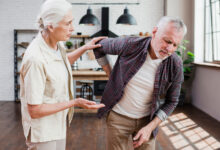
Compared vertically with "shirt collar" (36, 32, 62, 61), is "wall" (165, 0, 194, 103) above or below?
above

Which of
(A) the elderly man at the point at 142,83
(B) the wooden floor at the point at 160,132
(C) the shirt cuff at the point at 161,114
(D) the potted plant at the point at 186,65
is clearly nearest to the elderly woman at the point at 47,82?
(A) the elderly man at the point at 142,83

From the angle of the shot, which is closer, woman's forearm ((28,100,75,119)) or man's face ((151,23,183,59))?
woman's forearm ((28,100,75,119))

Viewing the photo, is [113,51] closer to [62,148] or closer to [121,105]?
[121,105]

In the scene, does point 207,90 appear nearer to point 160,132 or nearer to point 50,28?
point 160,132

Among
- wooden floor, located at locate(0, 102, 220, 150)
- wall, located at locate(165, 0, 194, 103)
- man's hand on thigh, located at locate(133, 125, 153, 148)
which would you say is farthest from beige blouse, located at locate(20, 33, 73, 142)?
wall, located at locate(165, 0, 194, 103)

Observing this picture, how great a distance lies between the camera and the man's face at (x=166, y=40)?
1291mm

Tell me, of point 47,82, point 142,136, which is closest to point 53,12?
point 47,82

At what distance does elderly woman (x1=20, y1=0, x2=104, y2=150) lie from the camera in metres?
1.17

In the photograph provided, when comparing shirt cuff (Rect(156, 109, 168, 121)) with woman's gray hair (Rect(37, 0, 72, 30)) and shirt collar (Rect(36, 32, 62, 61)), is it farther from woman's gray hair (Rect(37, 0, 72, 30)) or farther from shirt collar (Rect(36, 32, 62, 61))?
woman's gray hair (Rect(37, 0, 72, 30))

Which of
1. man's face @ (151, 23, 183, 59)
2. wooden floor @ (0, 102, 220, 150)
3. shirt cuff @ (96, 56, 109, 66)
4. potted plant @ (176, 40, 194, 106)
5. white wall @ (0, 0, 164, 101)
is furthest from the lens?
white wall @ (0, 0, 164, 101)

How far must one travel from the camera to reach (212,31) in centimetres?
554

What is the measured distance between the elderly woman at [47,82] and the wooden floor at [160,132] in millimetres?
2130

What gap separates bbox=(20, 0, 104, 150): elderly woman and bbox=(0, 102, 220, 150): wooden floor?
2130 mm

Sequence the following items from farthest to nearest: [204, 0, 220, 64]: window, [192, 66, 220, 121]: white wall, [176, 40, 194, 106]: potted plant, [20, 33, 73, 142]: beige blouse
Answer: [176, 40, 194, 106]: potted plant < [204, 0, 220, 64]: window < [192, 66, 220, 121]: white wall < [20, 33, 73, 142]: beige blouse
